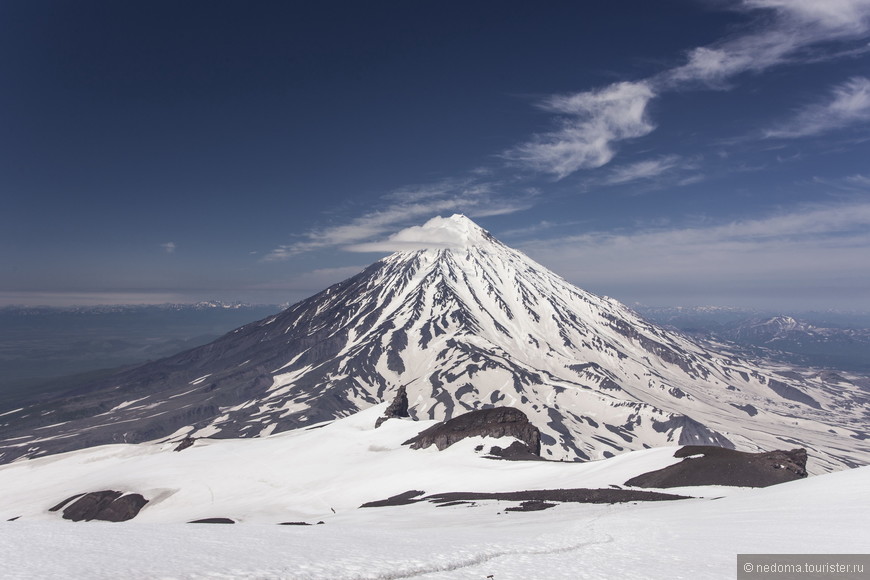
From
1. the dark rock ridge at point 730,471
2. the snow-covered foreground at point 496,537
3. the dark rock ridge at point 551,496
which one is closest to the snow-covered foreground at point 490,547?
the snow-covered foreground at point 496,537

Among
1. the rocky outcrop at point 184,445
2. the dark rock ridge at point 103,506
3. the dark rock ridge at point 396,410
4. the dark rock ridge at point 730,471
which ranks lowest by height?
the dark rock ridge at point 103,506

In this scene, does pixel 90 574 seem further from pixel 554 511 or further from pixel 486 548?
pixel 554 511

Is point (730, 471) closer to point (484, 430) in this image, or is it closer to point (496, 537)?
point (496, 537)

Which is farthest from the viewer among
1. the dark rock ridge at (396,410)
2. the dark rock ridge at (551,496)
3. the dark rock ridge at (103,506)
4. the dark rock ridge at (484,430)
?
the dark rock ridge at (396,410)

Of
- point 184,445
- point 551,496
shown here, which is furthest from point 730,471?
point 184,445

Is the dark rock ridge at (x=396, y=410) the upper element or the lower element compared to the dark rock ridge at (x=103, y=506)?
upper

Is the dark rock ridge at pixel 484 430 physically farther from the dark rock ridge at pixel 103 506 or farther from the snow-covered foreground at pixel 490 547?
the snow-covered foreground at pixel 490 547
